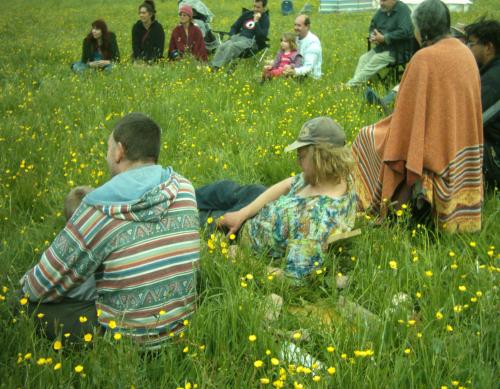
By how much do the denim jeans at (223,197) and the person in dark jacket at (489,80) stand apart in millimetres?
1817

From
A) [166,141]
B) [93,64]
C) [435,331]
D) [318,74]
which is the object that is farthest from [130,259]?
[93,64]

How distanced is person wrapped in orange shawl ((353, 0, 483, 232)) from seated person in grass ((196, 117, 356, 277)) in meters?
0.72

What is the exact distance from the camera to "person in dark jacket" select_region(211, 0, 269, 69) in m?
10.5

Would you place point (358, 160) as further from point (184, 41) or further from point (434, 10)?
point (184, 41)

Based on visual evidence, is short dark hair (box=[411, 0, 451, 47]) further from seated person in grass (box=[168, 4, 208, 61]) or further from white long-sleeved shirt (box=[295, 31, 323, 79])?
seated person in grass (box=[168, 4, 208, 61])

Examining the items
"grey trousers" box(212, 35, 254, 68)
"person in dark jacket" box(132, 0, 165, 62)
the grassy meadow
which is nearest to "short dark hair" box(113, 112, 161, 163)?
the grassy meadow

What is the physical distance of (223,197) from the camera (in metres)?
4.73

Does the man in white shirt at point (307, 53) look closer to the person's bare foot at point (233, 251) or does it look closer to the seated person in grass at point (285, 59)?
the seated person in grass at point (285, 59)

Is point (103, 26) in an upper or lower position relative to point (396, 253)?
upper

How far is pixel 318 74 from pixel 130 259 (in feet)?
22.1

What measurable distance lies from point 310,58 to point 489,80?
441 cm

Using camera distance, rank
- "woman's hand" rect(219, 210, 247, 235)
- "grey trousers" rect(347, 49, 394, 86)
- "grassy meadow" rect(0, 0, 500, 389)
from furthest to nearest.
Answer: "grey trousers" rect(347, 49, 394, 86) → "woman's hand" rect(219, 210, 247, 235) → "grassy meadow" rect(0, 0, 500, 389)

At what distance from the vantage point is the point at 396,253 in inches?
155

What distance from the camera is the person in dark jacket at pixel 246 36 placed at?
34.4ft
